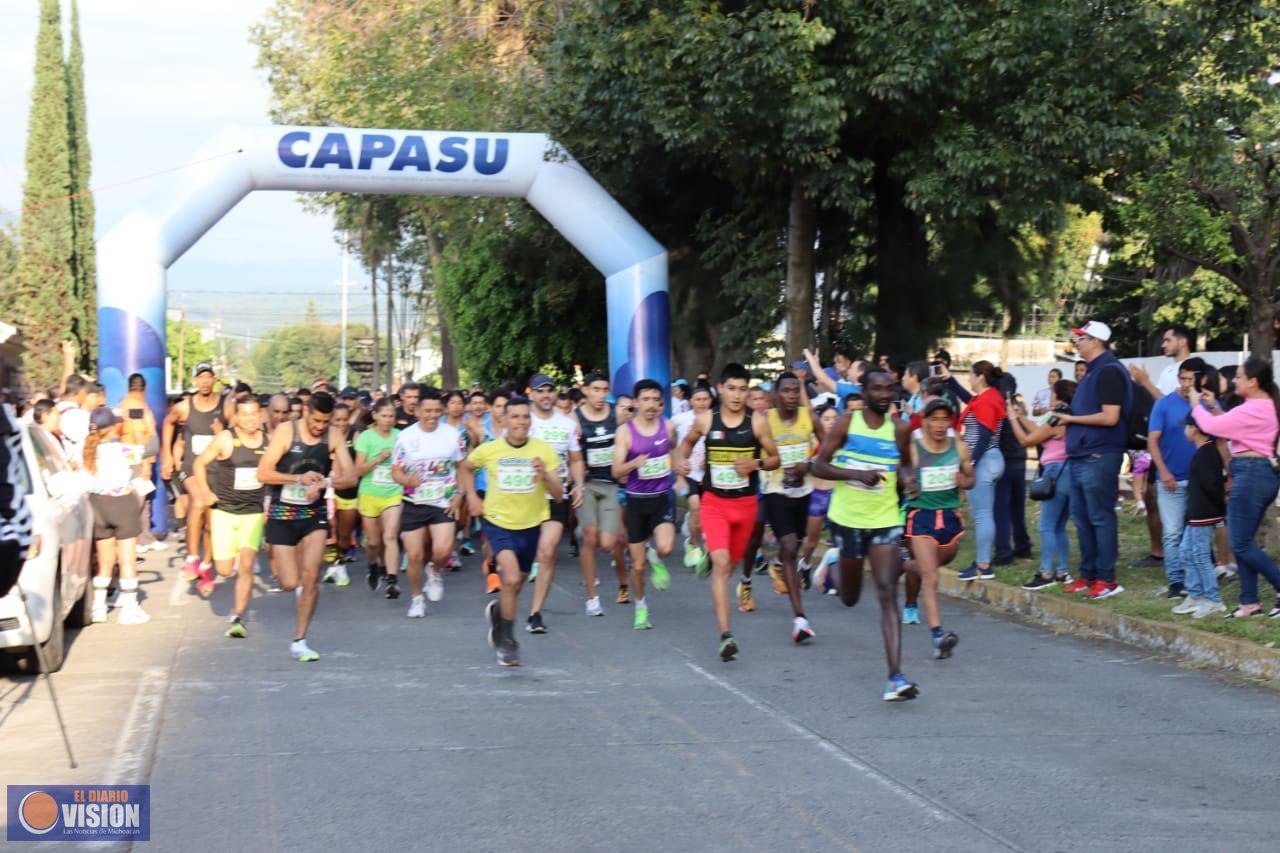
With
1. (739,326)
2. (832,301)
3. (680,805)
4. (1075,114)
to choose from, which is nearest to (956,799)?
(680,805)

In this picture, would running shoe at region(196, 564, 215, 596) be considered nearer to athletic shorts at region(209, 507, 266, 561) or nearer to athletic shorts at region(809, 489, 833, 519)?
athletic shorts at region(209, 507, 266, 561)

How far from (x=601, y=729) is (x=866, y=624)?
13.6ft

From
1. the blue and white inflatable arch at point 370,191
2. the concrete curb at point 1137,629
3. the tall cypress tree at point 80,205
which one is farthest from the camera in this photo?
the tall cypress tree at point 80,205

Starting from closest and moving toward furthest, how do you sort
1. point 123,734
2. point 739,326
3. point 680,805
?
point 680,805, point 123,734, point 739,326

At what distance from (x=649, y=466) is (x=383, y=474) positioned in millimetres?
3313

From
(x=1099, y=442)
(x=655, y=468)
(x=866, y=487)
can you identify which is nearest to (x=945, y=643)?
(x=866, y=487)

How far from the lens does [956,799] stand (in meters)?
6.39

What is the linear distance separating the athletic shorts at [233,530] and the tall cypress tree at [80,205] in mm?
36411

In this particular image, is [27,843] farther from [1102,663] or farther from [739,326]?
[739,326]

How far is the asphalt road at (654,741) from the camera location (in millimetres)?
5980

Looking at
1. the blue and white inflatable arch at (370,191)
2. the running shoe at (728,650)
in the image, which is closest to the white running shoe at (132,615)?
the running shoe at (728,650)

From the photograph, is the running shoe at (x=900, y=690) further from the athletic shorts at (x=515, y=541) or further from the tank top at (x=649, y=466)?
the tank top at (x=649, y=466)

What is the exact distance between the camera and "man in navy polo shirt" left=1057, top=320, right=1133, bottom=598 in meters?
11.3

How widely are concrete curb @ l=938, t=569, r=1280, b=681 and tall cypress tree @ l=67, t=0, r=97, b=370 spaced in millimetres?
38586
